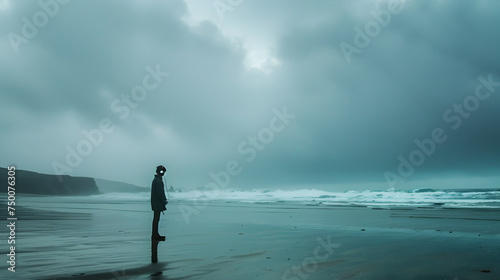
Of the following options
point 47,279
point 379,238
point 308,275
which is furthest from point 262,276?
point 379,238

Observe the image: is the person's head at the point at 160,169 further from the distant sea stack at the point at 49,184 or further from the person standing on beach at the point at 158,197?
the distant sea stack at the point at 49,184

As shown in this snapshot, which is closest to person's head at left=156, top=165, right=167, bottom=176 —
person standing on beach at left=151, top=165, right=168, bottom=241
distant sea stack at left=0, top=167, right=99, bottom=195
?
person standing on beach at left=151, top=165, right=168, bottom=241

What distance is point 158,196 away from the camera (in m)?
12.2

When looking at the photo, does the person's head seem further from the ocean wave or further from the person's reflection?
the ocean wave

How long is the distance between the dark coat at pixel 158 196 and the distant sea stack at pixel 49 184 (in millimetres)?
90609

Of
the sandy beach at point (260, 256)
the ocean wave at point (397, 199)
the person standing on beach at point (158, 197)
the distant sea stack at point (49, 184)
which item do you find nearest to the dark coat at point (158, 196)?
the person standing on beach at point (158, 197)

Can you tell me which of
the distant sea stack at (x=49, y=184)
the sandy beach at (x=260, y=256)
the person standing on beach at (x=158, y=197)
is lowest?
the sandy beach at (x=260, y=256)

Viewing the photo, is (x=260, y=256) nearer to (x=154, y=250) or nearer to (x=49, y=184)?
(x=154, y=250)

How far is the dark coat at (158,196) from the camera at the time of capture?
1211cm

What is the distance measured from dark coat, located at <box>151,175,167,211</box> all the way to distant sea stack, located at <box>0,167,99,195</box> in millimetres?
90609

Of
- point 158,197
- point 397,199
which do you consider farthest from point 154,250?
point 397,199

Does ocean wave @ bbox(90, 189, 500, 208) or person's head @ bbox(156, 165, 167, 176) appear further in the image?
ocean wave @ bbox(90, 189, 500, 208)

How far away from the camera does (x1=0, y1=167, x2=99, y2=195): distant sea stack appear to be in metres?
93.9

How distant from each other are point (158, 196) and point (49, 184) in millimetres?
104855
